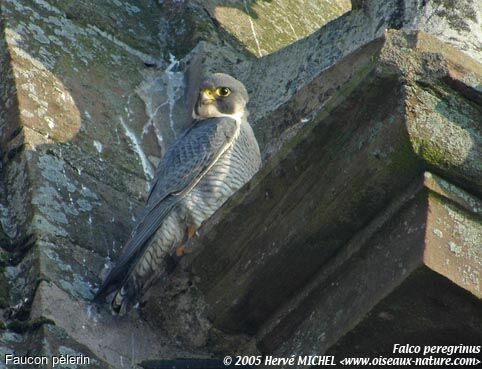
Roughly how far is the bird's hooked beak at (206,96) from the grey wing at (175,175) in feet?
0.65

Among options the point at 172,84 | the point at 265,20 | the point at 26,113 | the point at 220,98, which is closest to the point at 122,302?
the point at 26,113

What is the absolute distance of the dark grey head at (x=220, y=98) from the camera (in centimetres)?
732

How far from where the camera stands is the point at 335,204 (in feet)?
16.6

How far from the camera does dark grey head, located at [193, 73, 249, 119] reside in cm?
732

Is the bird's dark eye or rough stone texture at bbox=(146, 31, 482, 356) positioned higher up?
rough stone texture at bbox=(146, 31, 482, 356)

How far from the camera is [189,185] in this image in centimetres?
645

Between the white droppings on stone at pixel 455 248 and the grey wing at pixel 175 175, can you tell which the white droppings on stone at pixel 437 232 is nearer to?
the white droppings on stone at pixel 455 248

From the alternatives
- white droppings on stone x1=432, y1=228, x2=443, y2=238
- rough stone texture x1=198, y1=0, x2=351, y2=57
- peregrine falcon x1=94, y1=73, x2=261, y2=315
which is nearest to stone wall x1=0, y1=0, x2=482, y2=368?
white droppings on stone x1=432, y1=228, x2=443, y2=238

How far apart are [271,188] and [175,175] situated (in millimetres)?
1326

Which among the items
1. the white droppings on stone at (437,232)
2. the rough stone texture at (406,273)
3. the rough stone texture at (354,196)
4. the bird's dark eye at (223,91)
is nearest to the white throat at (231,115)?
the bird's dark eye at (223,91)

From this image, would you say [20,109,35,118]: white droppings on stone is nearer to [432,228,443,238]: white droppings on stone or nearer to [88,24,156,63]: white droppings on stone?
[88,24,156,63]: white droppings on stone

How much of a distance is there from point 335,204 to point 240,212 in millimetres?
452

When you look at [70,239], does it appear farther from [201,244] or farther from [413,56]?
[413,56]

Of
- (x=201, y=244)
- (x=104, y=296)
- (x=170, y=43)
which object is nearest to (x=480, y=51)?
(x=201, y=244)
